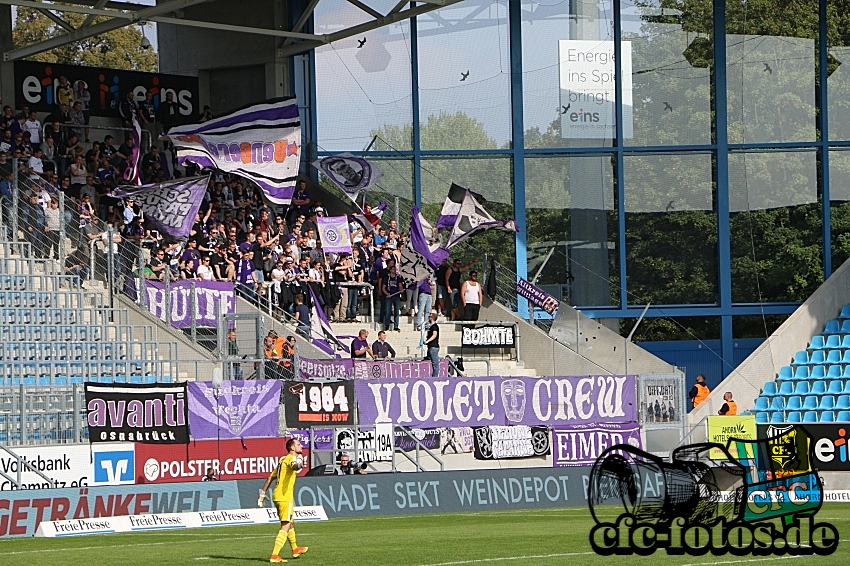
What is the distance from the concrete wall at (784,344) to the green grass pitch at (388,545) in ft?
34.6

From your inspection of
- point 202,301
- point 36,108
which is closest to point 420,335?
point 202,301

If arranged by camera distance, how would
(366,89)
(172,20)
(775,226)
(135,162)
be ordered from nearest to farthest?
(135,162), (172,20), (775,226), (366,89)

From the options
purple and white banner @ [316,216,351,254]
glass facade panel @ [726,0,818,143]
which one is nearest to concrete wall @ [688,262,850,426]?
glass facade panel @ [726,0,818,143]

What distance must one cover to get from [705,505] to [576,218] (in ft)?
88.2

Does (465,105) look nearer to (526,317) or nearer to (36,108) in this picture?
(526,317)

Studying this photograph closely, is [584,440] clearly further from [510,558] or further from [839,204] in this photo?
[839,204]

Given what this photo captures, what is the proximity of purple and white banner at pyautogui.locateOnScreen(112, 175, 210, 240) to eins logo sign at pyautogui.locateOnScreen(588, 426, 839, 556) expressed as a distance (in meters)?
11.6

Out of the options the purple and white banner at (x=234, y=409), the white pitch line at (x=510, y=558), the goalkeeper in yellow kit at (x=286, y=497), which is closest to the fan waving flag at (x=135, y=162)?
the purple and white banner at (x=234, y=409)

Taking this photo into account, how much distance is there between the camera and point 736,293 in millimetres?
37656

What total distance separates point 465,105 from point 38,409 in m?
18.1

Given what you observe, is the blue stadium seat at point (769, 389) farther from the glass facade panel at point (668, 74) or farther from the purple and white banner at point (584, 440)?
the glass facade panel at point (668, 74)

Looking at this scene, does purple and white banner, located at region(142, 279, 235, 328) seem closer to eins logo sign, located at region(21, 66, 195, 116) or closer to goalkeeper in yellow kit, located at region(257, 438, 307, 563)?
eins logo sign, located at region(21, 66, 195, 116)

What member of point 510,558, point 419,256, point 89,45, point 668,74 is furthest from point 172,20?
point 89,45

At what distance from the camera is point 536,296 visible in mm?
34500
